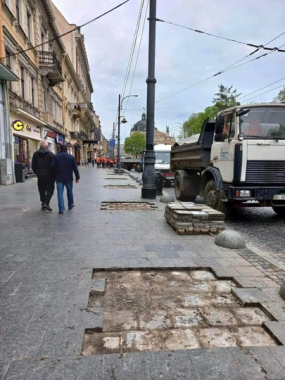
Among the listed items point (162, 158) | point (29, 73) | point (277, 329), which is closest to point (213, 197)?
point (277, 329)

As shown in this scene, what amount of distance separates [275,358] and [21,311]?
218cm

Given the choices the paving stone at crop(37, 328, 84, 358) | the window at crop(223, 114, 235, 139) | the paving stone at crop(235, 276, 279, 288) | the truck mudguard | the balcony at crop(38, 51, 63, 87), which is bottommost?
the paving stone at crop(235, 276, 279, 288)

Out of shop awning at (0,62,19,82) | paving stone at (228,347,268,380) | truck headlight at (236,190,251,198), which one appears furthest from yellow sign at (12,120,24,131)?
paving stone at (228,347,268,380)

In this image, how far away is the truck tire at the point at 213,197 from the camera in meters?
7.03

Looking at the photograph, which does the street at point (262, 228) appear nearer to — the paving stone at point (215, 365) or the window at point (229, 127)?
the window at point (229, 127)

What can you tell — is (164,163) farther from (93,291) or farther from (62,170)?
(93,291)

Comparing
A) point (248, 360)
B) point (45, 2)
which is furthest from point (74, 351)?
point (45, 2)

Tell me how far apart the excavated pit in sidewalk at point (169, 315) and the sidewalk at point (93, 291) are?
0.08 meters

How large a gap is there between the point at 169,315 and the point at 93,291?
2.90 ft

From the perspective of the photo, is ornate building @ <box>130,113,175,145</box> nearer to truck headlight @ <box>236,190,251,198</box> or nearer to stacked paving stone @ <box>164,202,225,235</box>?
truck headlight @ <box>236,190,251,198</box>

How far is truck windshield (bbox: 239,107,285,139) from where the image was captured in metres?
6.56

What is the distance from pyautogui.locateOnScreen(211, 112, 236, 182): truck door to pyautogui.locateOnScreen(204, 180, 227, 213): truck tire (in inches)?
18.6

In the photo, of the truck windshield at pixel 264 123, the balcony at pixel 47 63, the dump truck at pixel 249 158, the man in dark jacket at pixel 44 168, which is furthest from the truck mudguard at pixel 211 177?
the balcony at pixel 47 63

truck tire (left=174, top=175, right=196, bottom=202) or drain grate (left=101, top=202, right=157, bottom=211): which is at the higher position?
truck tire (left=174, top=175, right=196, bottom=202)
